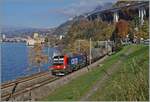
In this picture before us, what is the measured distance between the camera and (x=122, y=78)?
9.48 meters

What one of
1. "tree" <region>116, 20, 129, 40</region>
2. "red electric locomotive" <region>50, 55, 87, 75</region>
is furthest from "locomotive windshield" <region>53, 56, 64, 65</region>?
"tree" <region>116, 20, 129, 40</region>

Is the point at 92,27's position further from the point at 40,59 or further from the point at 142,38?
the point at 40,59

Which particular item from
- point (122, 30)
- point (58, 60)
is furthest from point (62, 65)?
point (122, 30)

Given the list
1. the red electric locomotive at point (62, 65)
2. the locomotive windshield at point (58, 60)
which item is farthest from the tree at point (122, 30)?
the locomotive windshield at point (58, 60)

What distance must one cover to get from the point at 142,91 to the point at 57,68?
36.0m

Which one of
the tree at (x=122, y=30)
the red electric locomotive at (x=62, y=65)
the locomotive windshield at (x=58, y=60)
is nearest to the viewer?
the red electric locomotive at (x=62, y=65)

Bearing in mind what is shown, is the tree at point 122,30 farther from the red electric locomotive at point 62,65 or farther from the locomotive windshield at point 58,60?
the locomotive windshield at point 58,60

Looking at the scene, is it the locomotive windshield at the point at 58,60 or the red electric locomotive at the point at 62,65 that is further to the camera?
the locomotive windshield at the point at 58,60

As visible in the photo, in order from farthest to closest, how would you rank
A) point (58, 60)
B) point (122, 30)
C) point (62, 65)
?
point (122, 30), point (58, 60), point (62, 65)

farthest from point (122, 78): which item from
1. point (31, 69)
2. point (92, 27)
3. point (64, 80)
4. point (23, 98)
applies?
point (92, 27)

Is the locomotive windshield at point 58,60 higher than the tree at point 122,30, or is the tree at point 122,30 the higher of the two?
the tree at point 122,30

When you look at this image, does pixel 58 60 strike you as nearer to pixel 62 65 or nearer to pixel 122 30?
pixel 62 65

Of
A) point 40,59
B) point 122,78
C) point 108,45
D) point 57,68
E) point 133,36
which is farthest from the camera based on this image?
point 133,36

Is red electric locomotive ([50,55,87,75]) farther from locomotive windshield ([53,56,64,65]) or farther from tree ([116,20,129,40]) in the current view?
tree ([116,20,129,40])
